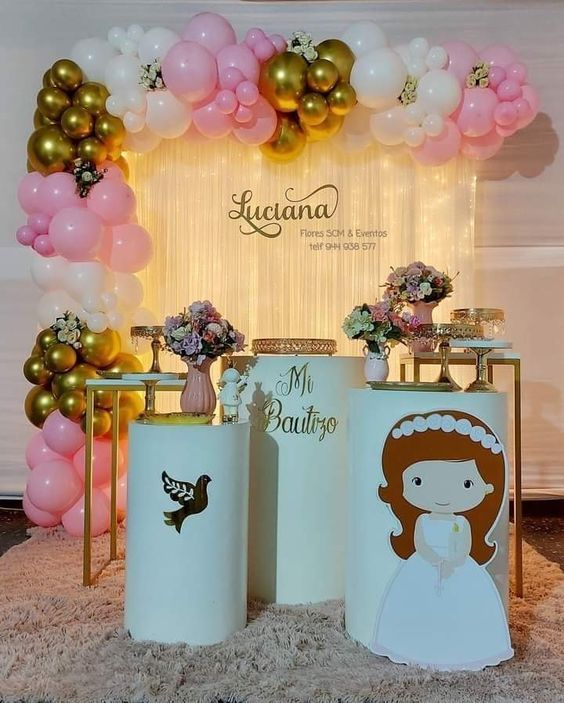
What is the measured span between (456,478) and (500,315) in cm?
103

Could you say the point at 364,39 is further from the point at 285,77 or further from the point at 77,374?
the point at 77,374

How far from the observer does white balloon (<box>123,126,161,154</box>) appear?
3.13m

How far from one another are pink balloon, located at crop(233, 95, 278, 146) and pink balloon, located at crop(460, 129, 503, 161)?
3.12ft

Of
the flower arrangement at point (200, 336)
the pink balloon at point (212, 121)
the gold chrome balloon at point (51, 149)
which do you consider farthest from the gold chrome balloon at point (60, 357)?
the pink balloon at point (212, 121)

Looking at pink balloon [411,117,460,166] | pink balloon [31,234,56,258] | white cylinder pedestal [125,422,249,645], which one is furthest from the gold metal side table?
pink balloon [31,234,56,258]

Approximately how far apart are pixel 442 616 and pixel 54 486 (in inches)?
74.8

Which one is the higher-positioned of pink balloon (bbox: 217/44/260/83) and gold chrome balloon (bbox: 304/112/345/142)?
pink balloon (bbox: 217/44/260/83)

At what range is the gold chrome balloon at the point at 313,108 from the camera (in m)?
2.94

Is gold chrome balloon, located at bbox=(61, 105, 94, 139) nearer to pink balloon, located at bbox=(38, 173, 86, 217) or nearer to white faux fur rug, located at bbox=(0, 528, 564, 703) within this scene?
pink balloon, located at bbox=(38, 173, 86, 217)

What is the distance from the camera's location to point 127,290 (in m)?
3.05

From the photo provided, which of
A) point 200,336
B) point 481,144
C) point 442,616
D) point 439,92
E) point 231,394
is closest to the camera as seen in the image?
point 442,616

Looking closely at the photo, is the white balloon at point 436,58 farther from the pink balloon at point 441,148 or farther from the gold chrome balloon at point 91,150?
the gold chrome balloon at point 91,150

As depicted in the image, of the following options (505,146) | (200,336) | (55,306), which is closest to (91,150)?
(55,306)

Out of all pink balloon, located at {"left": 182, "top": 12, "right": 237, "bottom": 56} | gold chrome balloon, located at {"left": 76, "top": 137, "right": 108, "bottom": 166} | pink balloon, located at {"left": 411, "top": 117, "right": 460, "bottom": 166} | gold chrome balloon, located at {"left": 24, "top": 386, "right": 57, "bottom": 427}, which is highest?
pink balloon, located at {"left": 182, "top": 12, "right": 237, "bottom": 56}
